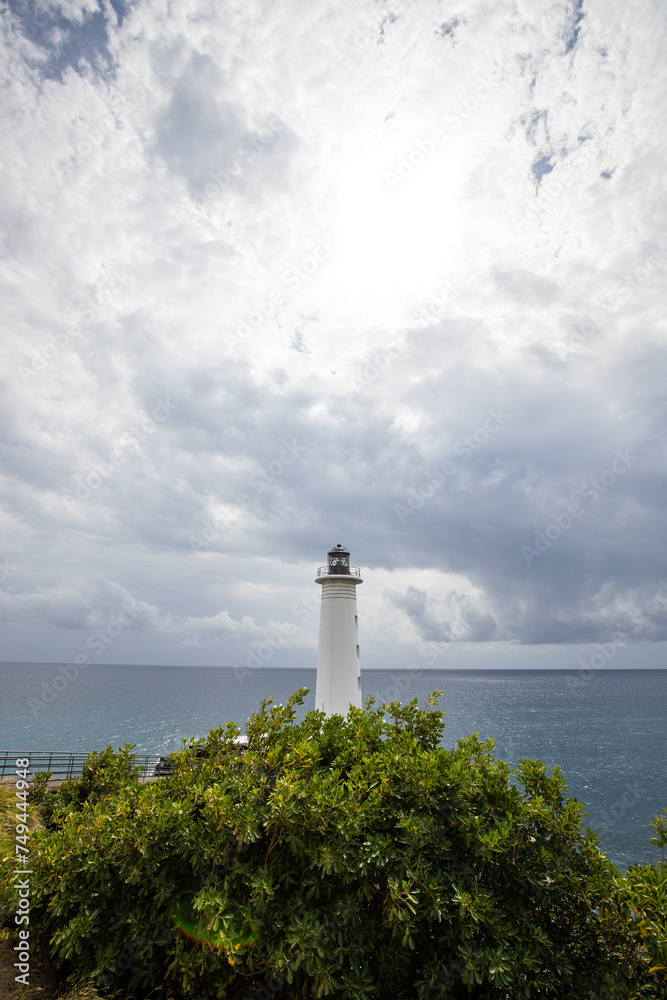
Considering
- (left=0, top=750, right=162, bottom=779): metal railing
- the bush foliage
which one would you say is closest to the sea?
(left=0, top=750, right=162, bottom=779): metal railing

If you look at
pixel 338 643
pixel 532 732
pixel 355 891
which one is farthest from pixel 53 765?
pixel 532 732

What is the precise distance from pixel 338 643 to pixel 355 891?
1514cm

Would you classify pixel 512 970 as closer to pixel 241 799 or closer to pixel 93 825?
pixel 241 799

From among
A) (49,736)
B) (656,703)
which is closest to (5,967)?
(49,736)

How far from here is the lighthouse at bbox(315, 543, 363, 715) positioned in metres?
22.0

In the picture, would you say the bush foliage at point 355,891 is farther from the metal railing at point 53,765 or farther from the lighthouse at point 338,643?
the lighthouse at point 338,643

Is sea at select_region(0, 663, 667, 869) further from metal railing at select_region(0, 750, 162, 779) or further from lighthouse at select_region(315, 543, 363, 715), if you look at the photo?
lighthouse at select_region(315, 543, 363, 715)

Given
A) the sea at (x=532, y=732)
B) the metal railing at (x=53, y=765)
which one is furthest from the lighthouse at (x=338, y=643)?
the metal railing at (x=53, y=765)

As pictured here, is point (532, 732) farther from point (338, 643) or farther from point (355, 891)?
point (355, 891)

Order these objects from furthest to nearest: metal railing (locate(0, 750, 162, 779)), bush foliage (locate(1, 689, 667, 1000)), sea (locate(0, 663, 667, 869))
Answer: sea (locate(0, 663, 667, 869))
metal railing (locate(0, 750, 162, 779))
bush foliage (locate(1, 689, 667, 1000))

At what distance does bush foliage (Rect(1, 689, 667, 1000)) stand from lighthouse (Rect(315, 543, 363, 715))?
13.9m

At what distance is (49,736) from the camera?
6881 cm

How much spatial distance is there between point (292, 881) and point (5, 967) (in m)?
4.50

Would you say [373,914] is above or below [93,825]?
below
